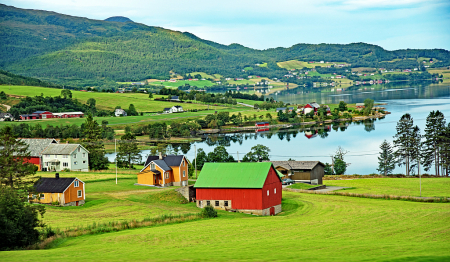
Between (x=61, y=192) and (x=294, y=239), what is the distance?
20083mm

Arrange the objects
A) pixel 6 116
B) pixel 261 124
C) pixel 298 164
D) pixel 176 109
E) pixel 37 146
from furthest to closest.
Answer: pixel 176 109 < pixel 261 124 < pixel 6 116 < pixel 37 146 < pixel 298 164

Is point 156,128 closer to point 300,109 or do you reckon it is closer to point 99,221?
point 300,109

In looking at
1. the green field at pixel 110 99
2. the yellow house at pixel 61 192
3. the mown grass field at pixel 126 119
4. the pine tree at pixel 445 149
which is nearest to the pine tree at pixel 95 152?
the yellow house at pixel 61 192

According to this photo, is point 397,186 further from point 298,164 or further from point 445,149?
point 445,149

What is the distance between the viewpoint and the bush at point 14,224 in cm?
1850

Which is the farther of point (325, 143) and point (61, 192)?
point (325, 143)

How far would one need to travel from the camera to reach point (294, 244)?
17438mm

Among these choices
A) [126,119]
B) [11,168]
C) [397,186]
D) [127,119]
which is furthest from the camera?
[127,119]

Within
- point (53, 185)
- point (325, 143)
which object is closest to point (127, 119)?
point (325, 143)

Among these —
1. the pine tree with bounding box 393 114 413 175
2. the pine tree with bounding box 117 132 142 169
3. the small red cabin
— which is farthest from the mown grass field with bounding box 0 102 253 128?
the pine tree with bounding box 393 114 413 175

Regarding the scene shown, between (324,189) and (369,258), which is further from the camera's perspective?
(324,189)

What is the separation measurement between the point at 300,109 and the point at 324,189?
9213cm

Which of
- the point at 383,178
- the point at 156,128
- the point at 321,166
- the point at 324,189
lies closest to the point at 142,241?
the point at 324,189

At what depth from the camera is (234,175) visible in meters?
32.7
